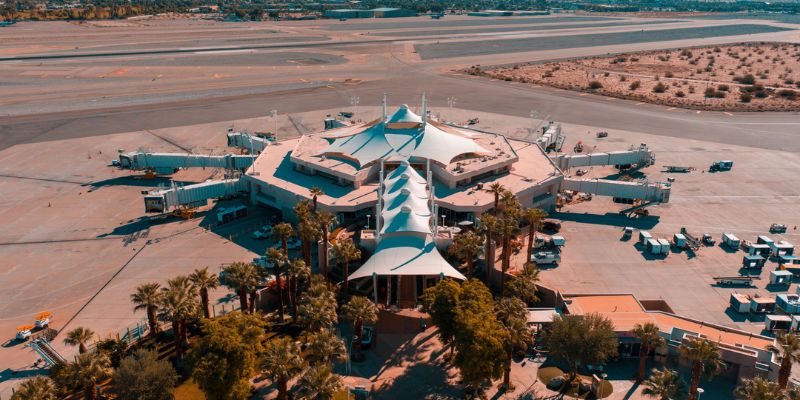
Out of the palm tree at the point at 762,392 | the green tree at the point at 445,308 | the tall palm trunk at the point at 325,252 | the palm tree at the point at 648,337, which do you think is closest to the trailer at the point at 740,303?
the palm tree at the point at 648,337

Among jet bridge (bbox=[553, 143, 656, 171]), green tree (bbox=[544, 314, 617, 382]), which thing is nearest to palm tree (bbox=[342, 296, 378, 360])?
green tree (bbox=[544, 314, 617, 382])

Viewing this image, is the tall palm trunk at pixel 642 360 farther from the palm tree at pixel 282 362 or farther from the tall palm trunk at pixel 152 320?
the tall palm trunk at pixel 152 320

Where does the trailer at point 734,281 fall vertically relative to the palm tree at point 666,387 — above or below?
below

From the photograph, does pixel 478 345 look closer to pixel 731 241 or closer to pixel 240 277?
pixel 240 277

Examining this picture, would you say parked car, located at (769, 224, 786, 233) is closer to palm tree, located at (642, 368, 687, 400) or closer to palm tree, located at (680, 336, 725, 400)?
palm tree, located at (680, 336, 725, 400)

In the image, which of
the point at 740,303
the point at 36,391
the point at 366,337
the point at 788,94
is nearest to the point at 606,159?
the point at 740,303

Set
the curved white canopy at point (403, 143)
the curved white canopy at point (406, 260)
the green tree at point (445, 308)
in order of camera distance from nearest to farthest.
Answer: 1. the green tree at point (445, 308)
2. the curved white canopy at point (406, 260)
3. the curved white canopy at point (403, 143)

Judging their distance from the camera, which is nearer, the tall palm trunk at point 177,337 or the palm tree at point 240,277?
the tall palm trunk at point 177,337
